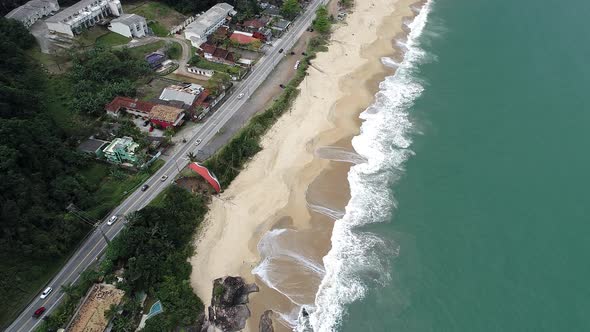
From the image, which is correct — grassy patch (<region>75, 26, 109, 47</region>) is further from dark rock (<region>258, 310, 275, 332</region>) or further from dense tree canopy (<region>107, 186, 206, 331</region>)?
dark rock (<region>258, 310, 275, 332</region>)

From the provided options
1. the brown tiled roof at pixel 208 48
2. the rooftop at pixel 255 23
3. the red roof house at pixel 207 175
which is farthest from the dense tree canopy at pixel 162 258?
the rooftop at pixel 255 23

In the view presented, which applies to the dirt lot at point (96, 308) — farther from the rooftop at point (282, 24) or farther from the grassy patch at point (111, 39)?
the rooftop at point (282, 24)

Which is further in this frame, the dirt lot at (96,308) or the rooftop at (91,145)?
the rooftop at (91,145)

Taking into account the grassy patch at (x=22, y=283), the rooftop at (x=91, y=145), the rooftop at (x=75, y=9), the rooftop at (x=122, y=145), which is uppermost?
the rooftop at (x=75, y=9)

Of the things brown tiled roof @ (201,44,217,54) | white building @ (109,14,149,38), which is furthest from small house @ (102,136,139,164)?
white building @ (109,14,149,38)

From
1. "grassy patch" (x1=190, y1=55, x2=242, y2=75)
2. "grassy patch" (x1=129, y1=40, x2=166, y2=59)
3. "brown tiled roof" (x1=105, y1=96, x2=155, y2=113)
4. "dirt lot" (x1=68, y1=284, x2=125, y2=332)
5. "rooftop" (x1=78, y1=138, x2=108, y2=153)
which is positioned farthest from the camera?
"grassy patch" (x1=129, y1=40, x2=166, y2=59)

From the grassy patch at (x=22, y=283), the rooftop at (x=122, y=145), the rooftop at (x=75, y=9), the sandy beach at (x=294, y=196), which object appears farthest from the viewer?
the rooftop at (x=75, y=9)
